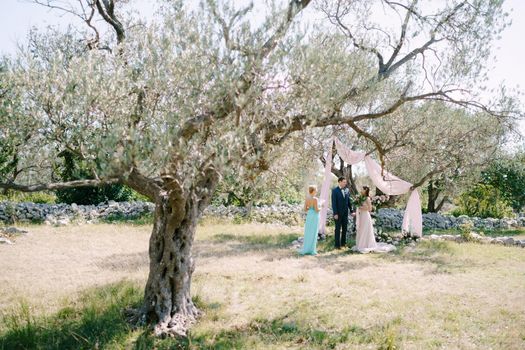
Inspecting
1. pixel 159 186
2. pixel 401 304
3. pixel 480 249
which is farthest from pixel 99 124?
pixel 480 249

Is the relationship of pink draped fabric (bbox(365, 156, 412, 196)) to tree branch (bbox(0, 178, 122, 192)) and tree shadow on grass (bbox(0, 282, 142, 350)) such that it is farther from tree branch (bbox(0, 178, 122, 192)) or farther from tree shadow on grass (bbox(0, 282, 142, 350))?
tree branch (bbox(0, 178, 122, 192))

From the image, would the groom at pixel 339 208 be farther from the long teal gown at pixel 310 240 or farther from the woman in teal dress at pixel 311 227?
the long teal gown at pixel 310 240

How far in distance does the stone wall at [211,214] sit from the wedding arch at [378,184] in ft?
13.6

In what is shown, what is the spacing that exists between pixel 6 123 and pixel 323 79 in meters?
4.38

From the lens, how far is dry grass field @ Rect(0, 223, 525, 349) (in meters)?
5.52

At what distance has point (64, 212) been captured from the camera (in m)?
17.2

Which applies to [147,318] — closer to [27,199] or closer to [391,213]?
[391,213]

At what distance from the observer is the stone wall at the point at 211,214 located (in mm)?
16531

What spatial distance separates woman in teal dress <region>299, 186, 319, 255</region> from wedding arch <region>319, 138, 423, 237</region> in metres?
1.01

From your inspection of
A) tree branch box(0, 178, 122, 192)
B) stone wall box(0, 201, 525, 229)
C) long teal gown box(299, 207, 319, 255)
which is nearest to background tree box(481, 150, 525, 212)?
stone wall box(0, 201, 525, 229)

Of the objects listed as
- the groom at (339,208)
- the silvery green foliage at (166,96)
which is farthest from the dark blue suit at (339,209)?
the silvery green foliage at (166,96)

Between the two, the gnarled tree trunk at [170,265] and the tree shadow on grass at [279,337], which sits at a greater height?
the gnarled tree trunk at [170,265]

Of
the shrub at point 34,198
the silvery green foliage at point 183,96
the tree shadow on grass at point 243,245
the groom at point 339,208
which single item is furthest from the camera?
the shrub at point 34,198

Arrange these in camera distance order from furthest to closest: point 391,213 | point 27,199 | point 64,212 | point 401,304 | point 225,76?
1. point 27,199
2. point 391,213
3. point 64,212
4. point 401,304
5. point 225,76
